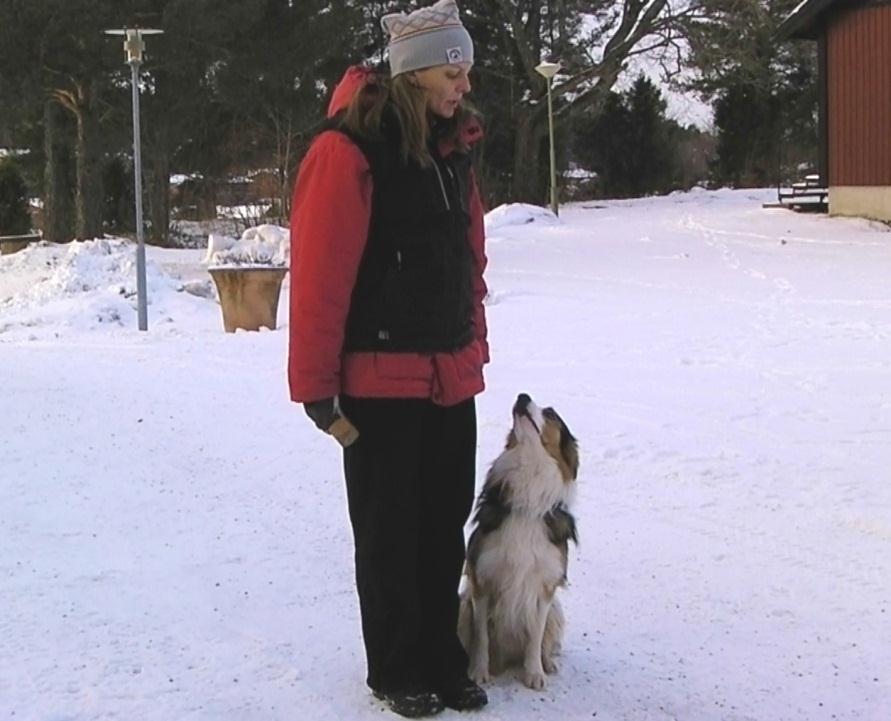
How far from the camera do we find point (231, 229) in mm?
28609

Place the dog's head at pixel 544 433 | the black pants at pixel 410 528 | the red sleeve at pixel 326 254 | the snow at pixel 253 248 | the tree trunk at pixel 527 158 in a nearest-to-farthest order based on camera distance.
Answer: the red sleeve at pixel 326 254 → the black pants at pixel 410 528 → the dog's head at pixel 544 433 → the snow at pixel 253 248 → the tree trunk at pixel 527 158

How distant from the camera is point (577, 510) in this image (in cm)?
505

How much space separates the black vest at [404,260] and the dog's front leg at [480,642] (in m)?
0.76

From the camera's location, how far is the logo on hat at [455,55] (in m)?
2.80

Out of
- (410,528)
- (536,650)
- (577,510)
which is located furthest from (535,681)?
(577,510)

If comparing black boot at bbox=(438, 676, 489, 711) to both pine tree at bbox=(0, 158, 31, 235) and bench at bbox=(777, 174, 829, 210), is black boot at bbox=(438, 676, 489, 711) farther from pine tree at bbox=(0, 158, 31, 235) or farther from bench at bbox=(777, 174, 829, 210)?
pine tree at bbox=(0, 158, 31, 235)

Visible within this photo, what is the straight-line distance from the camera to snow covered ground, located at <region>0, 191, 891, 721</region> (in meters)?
3.21

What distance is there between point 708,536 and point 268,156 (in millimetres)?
25292

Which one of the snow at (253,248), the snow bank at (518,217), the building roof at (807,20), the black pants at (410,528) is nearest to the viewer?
the black pants at (410,528)

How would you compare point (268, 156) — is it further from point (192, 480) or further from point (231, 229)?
point (192, 480)

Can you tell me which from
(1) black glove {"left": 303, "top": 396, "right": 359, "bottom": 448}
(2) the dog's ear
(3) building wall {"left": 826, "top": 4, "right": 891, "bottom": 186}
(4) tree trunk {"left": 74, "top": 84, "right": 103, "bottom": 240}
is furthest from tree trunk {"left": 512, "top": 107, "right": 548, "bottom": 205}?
(1) black glove {"left": 303, "top": 396, "right": 359, "bottom": 448}

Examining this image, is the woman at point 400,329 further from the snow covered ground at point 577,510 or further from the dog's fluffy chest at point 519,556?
the snow covered ground at point 577,510

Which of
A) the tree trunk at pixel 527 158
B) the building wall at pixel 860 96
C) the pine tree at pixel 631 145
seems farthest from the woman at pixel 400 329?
the pine tree at pixel 631 145

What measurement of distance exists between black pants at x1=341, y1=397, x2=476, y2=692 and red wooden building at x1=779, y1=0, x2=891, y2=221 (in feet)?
59.6
